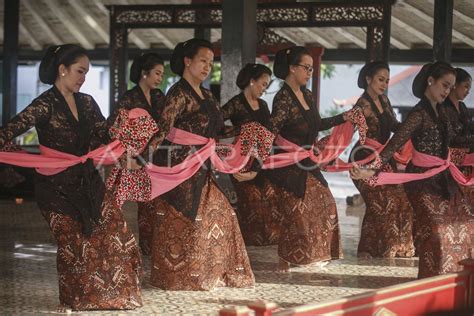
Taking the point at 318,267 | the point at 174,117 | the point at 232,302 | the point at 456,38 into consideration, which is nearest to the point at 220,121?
the point at 174,117

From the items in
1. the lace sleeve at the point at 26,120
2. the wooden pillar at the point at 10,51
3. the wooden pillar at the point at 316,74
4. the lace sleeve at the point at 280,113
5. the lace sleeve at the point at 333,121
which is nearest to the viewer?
the lace sleeve at the point at 26,120

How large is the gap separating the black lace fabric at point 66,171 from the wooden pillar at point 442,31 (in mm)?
5231

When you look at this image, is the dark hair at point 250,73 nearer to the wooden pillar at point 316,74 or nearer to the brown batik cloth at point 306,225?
the brown batik cloth at point 306,225

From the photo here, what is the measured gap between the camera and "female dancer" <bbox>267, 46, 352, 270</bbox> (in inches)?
273

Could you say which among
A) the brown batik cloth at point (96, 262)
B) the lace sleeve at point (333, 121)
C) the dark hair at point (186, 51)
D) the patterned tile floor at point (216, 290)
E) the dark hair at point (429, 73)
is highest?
the dark hair at point (186, 51)

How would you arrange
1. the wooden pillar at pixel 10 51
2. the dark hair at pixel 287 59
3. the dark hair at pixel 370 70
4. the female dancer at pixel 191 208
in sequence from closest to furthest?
the female dancer at pixel 191 208, the dark hair at pixel 287 59, the dark hair at pixel 370 70, the wooden pillar at pixel 10 51

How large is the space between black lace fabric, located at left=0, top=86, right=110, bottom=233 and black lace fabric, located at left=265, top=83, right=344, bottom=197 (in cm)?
184

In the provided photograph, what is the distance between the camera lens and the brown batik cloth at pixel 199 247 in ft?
19.8

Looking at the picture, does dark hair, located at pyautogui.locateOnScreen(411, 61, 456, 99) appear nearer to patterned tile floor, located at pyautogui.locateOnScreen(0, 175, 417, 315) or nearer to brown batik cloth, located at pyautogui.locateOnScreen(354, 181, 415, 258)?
patterned tile floor, located at pyautogui.locateOnScreen(0, 175, 417, 315)

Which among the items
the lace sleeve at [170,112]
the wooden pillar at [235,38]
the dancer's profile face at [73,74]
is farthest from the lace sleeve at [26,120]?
the wooden pillar at [235,38]

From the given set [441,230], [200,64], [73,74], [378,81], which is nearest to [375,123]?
[378,81]

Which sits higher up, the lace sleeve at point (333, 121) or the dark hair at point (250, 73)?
the dark hair at point (250, 73)

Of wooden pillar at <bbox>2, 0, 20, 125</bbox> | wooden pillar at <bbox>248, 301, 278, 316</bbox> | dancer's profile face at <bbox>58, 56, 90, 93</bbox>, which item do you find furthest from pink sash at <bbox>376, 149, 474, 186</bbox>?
wooden pillar at <bbox>2, 0, 20, 125</bbox>

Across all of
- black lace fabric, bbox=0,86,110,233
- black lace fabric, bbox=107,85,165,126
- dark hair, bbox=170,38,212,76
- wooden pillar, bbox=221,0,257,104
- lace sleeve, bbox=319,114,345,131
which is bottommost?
black lace fabric, bbox=0,86,110,233
